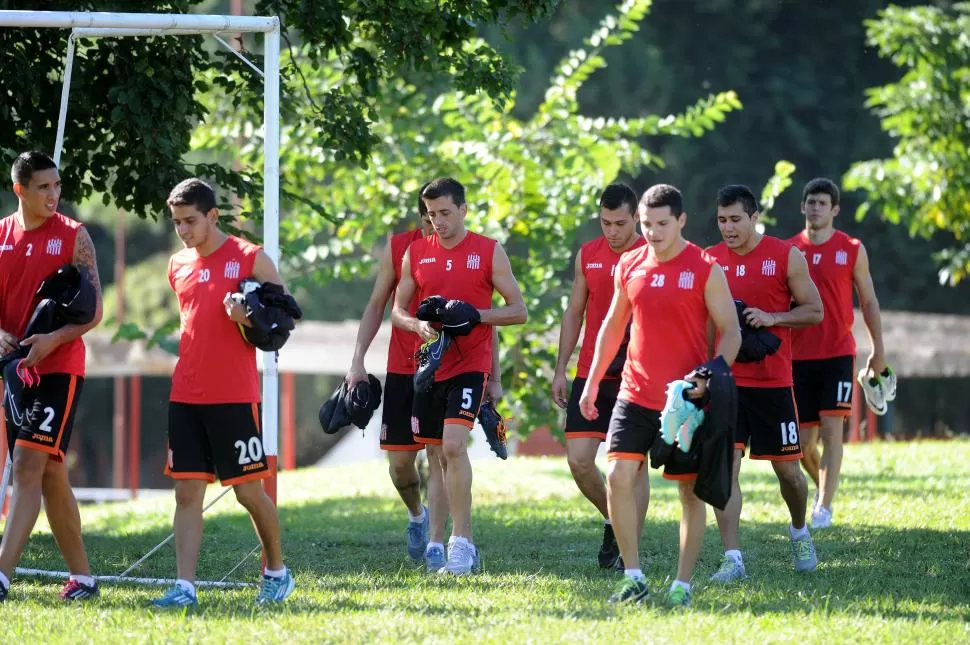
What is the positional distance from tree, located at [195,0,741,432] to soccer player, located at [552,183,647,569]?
200 inches

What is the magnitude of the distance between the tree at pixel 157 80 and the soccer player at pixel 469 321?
2.42 meters

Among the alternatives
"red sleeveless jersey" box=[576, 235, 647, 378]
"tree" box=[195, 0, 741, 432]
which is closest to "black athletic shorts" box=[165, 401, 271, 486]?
"red sleeveless jersey" box=[576, 235, 647, 378]

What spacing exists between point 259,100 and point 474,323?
4.33 metres

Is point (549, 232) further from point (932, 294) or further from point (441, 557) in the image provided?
point (932, 294)

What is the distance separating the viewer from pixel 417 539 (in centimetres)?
938

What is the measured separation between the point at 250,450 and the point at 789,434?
10.5ft

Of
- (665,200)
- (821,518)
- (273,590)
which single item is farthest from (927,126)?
(273,590)

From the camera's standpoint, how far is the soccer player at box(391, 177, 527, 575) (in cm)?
839

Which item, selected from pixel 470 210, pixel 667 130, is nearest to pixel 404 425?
pixel 470 210

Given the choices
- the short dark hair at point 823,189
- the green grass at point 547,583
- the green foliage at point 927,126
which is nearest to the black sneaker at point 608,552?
the green grass at point 547,583

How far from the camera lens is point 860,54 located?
3347cm

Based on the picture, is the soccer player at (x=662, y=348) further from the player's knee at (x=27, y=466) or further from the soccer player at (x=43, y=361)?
the player's knee at (x=27, y=466)

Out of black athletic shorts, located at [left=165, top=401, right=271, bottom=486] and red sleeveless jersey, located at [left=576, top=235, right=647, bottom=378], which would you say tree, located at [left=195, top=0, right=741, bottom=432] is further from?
black athletic shorts, located at [left=165, top=401, right=271, bottom=486]

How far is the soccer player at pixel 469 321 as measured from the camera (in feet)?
27.5
